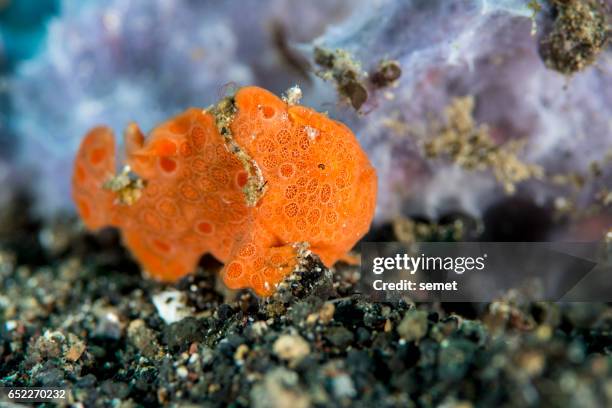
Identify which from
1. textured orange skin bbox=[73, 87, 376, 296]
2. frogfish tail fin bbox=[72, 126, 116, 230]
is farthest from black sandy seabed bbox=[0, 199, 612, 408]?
frogfish tail fin bbox=[72, 126, 116, 230]

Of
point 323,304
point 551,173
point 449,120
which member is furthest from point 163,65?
point 551,173

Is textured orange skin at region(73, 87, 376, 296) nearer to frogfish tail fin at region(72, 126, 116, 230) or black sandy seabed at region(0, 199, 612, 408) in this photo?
frogfish tail fin at region(72, 126, 116, 230)

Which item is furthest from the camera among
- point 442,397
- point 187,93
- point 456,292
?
point 187,93

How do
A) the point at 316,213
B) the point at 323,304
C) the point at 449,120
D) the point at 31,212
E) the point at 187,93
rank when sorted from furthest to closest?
the point at 31,212 → the point at 187,93 → the point at 449,120 → the point at 316,213 → the point at 323,304

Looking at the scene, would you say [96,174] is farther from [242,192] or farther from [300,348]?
[300,348]

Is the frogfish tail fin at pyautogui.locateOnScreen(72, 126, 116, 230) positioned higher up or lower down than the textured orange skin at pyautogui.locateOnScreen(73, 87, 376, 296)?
higher up

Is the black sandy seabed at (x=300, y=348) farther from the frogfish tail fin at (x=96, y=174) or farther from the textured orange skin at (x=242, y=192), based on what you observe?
the frogfish tail fin at (x=96, y=174)

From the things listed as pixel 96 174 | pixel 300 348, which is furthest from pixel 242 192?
pixel 96 174

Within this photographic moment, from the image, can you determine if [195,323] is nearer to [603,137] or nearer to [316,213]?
[316,213]

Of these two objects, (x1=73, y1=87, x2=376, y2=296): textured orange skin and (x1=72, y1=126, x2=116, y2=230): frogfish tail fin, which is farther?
(x1=72, y1=126, x2=116, y2=230): frogfish tail fin
